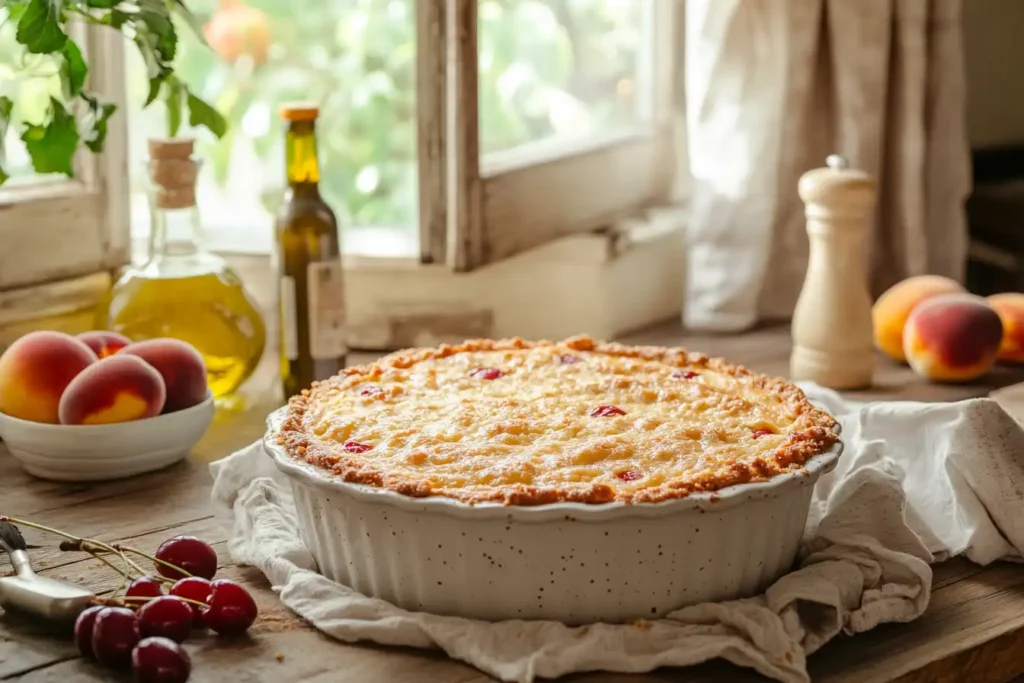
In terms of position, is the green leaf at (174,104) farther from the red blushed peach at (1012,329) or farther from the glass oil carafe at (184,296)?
→ the red blushed peach at (1012,329)

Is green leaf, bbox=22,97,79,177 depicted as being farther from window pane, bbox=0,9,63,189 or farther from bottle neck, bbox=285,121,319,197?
bottle neck, bbox=285,121,319,197

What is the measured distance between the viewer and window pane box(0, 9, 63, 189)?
5.51ft

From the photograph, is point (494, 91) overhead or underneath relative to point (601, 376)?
overhead

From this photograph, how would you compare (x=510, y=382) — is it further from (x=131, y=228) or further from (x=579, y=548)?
(x=131, y=228)

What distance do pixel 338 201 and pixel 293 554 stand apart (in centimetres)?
90

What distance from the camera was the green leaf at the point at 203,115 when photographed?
1657 millimetres

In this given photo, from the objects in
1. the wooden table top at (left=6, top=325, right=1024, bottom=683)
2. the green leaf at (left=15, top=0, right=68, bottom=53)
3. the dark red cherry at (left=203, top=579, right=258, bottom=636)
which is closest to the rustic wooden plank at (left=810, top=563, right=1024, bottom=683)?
the wooden table top at (left=6, top=325, right=1024, bottom=683)

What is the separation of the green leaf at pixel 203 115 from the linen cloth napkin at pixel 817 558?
18.4 inches

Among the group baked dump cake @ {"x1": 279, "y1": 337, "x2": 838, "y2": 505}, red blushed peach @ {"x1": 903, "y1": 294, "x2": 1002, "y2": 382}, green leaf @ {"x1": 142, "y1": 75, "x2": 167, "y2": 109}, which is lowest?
red blushed peach @ {"x1": 903, "y1": 294, "x2": 1002, "y2": 382}

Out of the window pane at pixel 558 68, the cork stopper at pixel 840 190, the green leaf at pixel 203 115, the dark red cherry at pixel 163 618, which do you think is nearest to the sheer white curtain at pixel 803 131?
the window pane at pixel 558 68

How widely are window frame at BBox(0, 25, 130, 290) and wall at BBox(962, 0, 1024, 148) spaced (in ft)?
5.10

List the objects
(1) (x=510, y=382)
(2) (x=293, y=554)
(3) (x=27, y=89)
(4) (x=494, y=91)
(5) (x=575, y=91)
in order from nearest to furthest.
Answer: (2) (x=293, y=554)
(1) (x=510, y=382)
(3) (x=27, y=89)
(4) (x=494, y=91)
(5) (x=575, y=91)

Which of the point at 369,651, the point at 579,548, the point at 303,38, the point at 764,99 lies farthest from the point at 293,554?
the point at 764,99

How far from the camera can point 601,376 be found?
1.42 m
